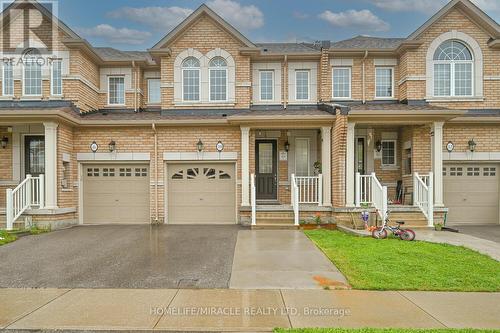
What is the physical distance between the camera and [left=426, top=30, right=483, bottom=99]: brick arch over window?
514 inches

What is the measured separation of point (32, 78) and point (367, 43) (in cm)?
1346

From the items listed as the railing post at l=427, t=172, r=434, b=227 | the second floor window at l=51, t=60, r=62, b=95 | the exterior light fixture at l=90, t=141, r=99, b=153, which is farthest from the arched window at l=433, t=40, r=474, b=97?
the second floor window at l=51, t=60, r=62, b=95

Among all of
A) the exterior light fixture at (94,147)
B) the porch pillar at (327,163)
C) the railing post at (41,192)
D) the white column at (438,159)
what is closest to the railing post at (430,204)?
the white column at (438,159)

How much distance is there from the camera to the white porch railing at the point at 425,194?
10.9 metres

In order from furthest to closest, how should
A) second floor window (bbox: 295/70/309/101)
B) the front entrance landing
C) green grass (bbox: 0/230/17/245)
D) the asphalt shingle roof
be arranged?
the asphalt shingle roof < second floor window (bbox: 295/70/309/101) < green grass (bbox: 0/230/17/245) < the front entrance landing

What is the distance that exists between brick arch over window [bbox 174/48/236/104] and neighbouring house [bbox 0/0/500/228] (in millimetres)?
40

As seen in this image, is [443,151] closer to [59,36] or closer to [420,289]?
[420,289]

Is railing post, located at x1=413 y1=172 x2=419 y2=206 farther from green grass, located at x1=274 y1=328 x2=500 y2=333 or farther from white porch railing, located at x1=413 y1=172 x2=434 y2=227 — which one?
green grass, located at x1=274 y1=328 x2=500 y2=333

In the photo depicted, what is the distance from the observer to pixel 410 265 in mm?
6613

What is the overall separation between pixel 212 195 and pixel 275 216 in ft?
8.33

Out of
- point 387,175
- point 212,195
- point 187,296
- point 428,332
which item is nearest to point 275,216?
point 212,195

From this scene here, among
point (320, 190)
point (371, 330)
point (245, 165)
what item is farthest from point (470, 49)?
point (371, 330)

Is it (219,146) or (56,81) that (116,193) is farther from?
(56,81)

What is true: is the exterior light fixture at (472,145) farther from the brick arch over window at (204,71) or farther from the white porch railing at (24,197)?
the white porch railing at (24,197)
